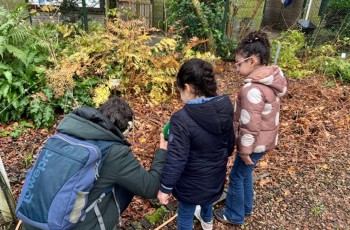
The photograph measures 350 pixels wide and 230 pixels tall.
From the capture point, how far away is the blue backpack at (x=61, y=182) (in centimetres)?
179

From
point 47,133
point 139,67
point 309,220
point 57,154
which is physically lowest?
point 309,220

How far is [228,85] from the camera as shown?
665cm

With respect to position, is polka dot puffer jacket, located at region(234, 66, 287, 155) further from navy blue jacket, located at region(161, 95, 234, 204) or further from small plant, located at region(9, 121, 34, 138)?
small plant, located at region(9, 121, 34, 138)

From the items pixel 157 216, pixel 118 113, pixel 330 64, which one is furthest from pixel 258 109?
pixel 330 64

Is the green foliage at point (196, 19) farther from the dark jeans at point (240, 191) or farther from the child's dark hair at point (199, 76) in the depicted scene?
the child's dark hair at point (199, 76)

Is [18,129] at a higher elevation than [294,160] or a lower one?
higher

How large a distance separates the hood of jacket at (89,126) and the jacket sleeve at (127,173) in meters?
0.10

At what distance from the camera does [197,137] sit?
229cm

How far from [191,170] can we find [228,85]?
4.48 metres

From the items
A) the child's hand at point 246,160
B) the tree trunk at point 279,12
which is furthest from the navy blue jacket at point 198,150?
the tree trunk at point 279,12

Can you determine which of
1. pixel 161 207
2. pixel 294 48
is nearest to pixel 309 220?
pixel 161 207

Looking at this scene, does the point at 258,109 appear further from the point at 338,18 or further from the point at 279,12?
the point at 279,12

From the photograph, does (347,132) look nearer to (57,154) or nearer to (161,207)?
(161,207)

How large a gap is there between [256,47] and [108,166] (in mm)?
1558
